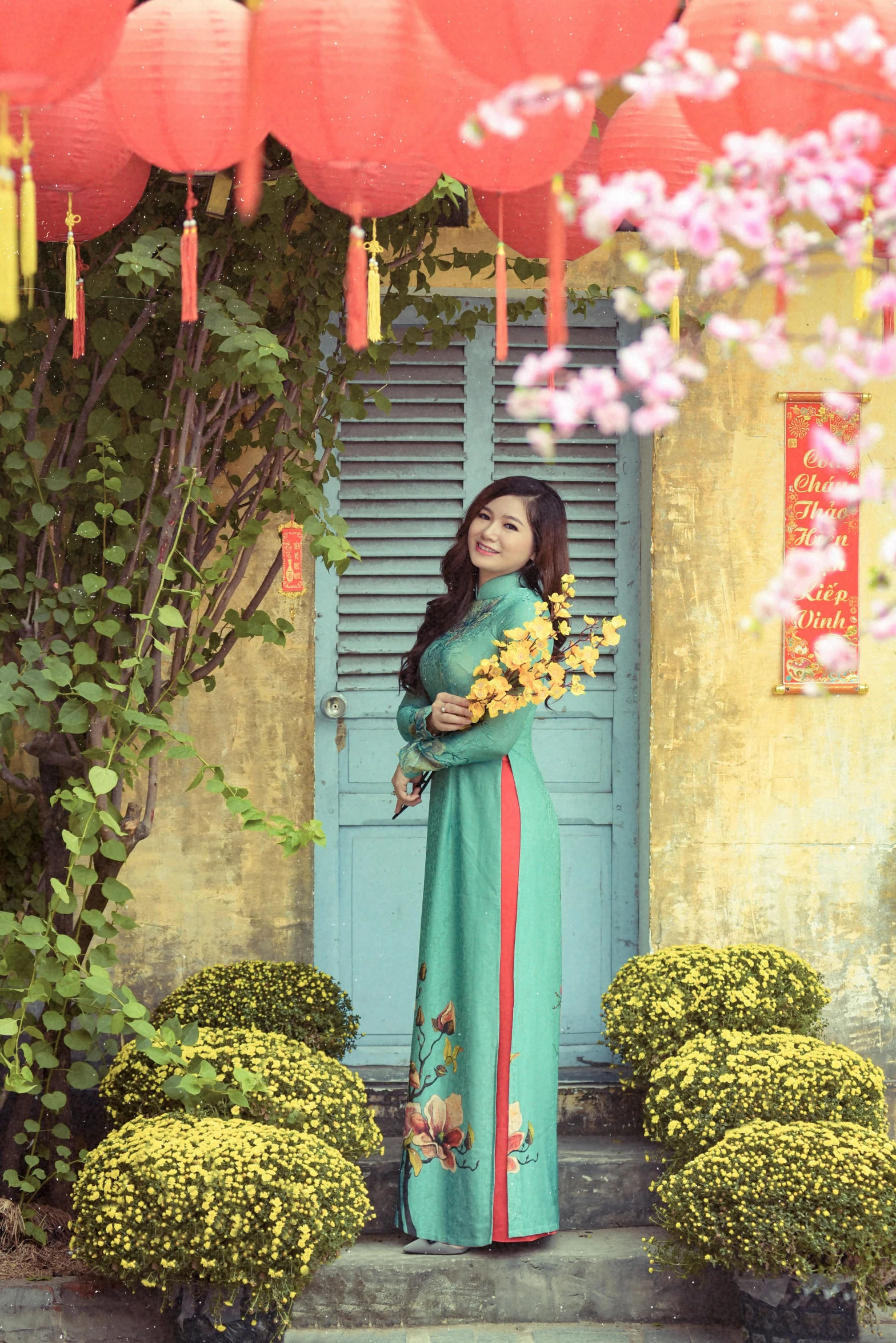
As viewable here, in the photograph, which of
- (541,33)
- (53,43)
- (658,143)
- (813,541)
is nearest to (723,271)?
(541,33)

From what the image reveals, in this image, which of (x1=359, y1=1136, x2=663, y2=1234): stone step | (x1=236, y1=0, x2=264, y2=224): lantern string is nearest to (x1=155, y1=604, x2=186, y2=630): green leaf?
(x1=236, y1=0, x2=264, y2=224): lantern string

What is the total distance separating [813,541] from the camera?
5.00 m

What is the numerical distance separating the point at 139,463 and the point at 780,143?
2.58 m

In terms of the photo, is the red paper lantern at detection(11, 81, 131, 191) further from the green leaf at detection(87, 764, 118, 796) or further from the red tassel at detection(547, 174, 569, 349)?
the green leaf at detection(87, 764, 118, 796)

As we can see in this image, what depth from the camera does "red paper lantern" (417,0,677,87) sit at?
2305 millimetres

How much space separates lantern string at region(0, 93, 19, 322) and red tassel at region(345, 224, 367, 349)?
0.60m

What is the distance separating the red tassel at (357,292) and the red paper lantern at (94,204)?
82 centimetres

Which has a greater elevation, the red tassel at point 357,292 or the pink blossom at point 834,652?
the red tassel at point 357,292

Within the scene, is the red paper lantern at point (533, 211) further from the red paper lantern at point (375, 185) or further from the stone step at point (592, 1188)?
the stone step at point (592, 1188)

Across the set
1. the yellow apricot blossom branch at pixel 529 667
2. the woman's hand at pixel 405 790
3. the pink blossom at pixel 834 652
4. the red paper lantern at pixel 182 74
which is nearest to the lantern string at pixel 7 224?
the red paper lantern at pixel 182 74

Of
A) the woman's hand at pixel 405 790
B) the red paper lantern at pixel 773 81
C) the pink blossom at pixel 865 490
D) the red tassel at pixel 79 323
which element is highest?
the red paper lantern at pixel 773 81

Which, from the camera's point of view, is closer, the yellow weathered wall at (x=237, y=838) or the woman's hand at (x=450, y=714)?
the woman's hand at (x=450, y=714)

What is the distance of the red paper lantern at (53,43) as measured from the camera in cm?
237

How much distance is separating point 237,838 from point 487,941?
52.5 inches
